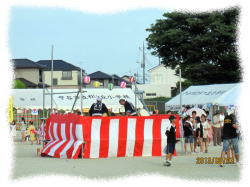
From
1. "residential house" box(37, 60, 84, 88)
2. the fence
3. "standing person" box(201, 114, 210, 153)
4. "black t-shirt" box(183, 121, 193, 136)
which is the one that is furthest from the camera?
"residential house" box(37, 60, 84, 88)

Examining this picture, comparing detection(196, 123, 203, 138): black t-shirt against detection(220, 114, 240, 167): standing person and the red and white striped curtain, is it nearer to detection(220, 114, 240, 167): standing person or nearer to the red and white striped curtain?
the red and white striped curtain

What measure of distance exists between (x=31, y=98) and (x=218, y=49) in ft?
52.4

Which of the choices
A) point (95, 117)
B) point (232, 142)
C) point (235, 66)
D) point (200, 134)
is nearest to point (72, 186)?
point (232, 142)

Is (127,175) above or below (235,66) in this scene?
below

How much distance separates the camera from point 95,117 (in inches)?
678

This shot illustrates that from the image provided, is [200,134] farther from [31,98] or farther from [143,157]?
[31,98]

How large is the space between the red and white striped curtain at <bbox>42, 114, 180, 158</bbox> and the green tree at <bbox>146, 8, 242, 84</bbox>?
26.6 meters

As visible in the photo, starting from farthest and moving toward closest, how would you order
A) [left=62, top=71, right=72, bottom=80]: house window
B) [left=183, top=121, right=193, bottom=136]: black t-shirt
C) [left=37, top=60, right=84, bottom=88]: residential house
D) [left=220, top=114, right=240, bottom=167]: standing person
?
1. [left=62, top=71, right=72, bottom=80]: house window
2. [left=37, top=60, right=84, bottom=88]: residential house
3. [left=183, top=121, right=193, bottom=136]: black t-shirt
4. [left=220, top=114, right=240, bottom=167]: standing person

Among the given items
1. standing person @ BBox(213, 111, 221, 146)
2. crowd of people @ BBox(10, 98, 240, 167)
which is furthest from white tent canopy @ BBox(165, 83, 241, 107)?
crowd of people @ BBox(10, 98, 240, 167)

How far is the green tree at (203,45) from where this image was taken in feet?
144

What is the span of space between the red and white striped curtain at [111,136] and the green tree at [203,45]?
87.4 feet

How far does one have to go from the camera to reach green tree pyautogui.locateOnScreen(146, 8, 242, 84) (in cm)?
4394

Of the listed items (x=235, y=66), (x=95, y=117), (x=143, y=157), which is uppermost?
(x=235, y=66)

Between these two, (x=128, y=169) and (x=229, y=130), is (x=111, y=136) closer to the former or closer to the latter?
(x=128, y=169)
